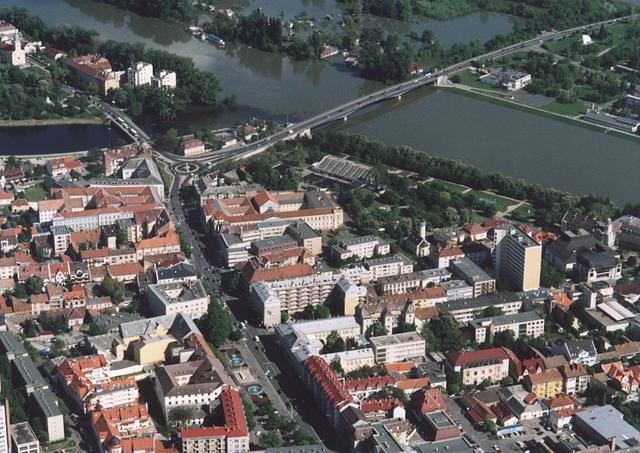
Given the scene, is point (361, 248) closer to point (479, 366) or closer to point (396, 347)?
point (396, 347)

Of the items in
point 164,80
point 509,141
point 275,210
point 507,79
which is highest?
point 164,80

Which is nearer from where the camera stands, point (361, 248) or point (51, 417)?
point (51, 417)

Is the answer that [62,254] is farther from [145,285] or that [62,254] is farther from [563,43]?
[563,43]

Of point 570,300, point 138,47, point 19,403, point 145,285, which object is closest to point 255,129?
point 138,47

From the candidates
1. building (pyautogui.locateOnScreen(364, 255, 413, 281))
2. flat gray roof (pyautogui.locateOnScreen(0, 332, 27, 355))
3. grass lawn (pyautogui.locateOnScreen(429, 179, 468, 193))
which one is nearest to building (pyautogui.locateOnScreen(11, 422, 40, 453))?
flat gray roof (pyautogui.locateOnScreen(0, 332, 27, 355))

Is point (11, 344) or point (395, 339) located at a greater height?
point (11, 344)

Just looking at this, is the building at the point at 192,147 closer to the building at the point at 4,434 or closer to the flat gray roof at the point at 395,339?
the flat gray roof at the point at 395,339

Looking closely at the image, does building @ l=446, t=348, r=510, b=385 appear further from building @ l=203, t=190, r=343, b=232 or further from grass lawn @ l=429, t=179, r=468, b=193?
grass lawn @ l=429, t=179, r=468, b=193

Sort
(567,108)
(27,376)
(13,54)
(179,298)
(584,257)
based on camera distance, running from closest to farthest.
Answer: (27,376) → (179,298) → (584,257) → (567,108) → (13,54)

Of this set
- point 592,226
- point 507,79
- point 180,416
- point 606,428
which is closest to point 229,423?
point 180,416
